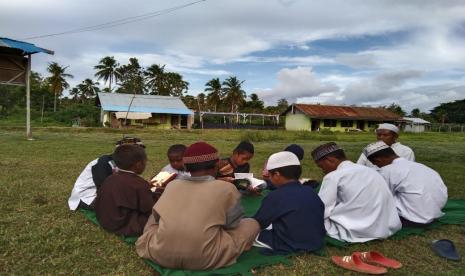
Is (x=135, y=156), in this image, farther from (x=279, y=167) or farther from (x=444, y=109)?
(x=444, y=109)

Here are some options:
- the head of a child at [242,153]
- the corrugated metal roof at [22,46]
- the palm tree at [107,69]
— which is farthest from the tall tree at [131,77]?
the head of a child at [242,153]

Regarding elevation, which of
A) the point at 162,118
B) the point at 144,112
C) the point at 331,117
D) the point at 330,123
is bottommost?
the point at 162,118

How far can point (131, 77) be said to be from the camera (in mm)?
54688

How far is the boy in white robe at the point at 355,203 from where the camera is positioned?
4359mm

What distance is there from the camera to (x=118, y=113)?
36.3 metres

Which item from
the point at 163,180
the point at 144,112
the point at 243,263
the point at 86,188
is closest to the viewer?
the point at 243,263

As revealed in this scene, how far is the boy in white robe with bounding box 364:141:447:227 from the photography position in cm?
503

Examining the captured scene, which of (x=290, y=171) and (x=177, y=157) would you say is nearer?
(x=290, y=171)

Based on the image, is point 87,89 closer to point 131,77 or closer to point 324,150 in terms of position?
point 131,77

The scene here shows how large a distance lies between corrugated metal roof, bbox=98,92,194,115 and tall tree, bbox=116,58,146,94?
1204 cm

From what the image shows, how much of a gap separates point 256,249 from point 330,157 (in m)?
1.37

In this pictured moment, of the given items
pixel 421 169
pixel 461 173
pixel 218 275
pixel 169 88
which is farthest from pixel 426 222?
pixel 169 88

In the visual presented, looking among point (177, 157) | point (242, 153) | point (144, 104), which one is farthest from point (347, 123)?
point (177, 157)

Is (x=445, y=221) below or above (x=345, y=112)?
below
